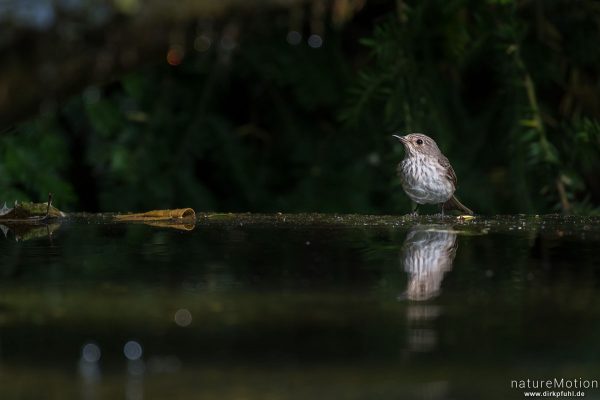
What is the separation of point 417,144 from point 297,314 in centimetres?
249

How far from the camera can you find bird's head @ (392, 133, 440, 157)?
4543mm

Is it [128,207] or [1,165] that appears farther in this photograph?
[128,207]

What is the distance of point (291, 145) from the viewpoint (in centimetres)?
551

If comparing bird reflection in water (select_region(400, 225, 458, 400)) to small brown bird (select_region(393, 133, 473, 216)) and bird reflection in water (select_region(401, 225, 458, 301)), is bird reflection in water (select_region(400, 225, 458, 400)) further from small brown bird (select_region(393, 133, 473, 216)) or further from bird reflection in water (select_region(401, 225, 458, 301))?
small brown bird (select_region(393, 133, 473, 216))

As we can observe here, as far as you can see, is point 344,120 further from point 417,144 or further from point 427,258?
point 427,258

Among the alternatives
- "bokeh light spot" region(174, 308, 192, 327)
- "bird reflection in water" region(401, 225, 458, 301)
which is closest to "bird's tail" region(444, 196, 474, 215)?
"bird reflection in water" region(401, 225, 458, 301)

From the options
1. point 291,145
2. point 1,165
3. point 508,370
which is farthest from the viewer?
point 291,145

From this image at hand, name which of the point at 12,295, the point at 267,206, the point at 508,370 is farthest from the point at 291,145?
the point at 508,370

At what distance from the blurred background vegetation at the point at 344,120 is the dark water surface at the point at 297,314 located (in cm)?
138

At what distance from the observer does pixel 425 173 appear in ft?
14.5

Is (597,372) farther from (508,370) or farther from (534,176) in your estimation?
(534,176)

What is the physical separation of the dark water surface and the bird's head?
3.77ft

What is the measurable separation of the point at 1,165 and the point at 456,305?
115 inches

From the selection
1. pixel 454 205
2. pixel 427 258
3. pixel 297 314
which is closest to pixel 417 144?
pixel 454 205
